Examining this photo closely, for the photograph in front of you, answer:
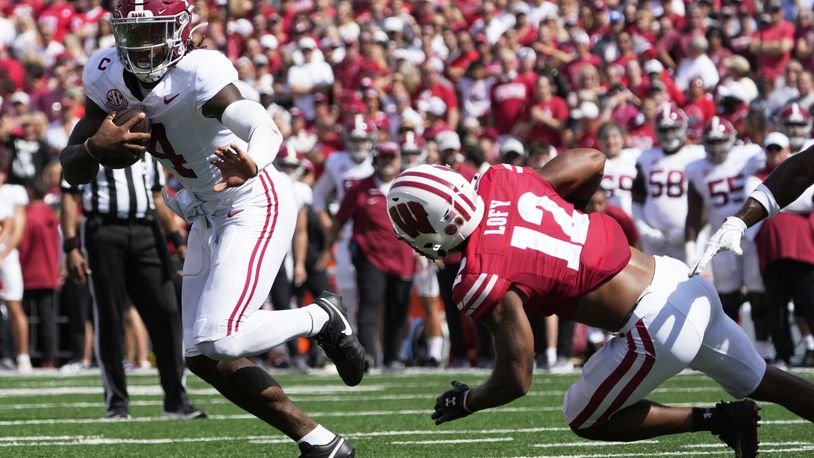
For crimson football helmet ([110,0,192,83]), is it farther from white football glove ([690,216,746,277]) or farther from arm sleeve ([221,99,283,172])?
white football glove ([690,216,746,277])

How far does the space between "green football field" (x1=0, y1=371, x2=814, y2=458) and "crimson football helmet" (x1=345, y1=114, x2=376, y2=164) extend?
2872mm

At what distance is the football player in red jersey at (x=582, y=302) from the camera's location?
446cm

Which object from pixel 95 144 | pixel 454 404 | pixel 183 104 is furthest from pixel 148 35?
pixel 454 404

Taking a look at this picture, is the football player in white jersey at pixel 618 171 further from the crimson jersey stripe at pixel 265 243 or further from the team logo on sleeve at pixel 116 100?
the team logo on sleeve at pixel 116 100

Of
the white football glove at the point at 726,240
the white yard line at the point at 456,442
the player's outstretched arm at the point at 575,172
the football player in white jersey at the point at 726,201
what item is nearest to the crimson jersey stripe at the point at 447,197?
the player's outstretched arm at the point at 575,172

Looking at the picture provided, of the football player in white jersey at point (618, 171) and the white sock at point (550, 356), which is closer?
the white sock at point (550, 356)

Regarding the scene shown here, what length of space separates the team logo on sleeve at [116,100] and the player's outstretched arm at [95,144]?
55mm

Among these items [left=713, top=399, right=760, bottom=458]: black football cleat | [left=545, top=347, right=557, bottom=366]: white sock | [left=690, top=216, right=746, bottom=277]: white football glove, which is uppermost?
[left=690, top=216, right=746, bottom=277]: white football glove

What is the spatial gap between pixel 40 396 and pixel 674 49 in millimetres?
7712

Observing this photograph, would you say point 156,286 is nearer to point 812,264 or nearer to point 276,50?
point 812,264

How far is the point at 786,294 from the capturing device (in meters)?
10.4

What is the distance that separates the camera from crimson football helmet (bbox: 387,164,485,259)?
4527 mm

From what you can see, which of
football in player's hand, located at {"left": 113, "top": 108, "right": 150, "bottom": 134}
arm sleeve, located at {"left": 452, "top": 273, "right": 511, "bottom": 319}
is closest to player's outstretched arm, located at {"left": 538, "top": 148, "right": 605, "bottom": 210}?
arm sleeve, located at {"left": 452, "top": 273, "right": 511, "bottom": 319}

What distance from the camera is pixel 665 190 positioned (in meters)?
11.0
